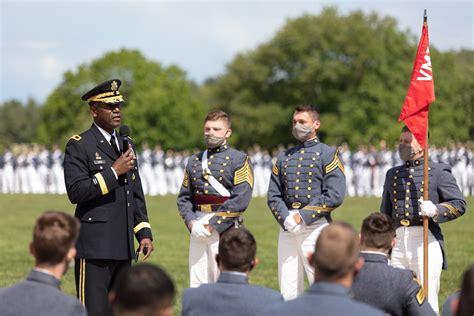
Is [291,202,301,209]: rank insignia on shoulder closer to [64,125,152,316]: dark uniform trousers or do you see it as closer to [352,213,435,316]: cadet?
[64,125,152,316]: dark uniform trousers

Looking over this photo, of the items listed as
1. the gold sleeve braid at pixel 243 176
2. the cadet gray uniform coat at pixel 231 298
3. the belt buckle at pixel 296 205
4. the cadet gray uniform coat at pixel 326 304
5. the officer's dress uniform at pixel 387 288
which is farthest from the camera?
the belt buckle at pixel 296 205

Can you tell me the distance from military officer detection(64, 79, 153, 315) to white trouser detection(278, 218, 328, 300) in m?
1.79

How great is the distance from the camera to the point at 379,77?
7244 centimetres

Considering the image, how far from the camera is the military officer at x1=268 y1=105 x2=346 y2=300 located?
10016 mm

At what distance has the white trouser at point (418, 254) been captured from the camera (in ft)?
32.2

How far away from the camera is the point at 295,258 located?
33.2ft

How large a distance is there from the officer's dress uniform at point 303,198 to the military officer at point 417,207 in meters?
0.57

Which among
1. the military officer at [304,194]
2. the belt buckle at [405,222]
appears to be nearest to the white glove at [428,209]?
the belt buckle at [405,222]

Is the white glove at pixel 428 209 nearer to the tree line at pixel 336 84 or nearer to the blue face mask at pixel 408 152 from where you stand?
the blue face mask at pixel 408 152

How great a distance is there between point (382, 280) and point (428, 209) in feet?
8.86

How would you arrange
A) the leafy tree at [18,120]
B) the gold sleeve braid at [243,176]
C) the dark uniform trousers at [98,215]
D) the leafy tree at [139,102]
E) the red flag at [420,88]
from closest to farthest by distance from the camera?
the dark uniform trousers at [98,215]
the gold sleeve braid at [243,176]
the red flag at [420,88]
the leafy tree at [139,102]
the leafy tree at [18,120]

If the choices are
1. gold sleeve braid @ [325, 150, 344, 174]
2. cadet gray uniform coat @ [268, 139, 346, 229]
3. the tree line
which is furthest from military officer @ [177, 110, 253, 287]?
the tree line

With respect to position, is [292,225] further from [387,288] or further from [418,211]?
[387,288]

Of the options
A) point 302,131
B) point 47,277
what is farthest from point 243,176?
point 47,277
